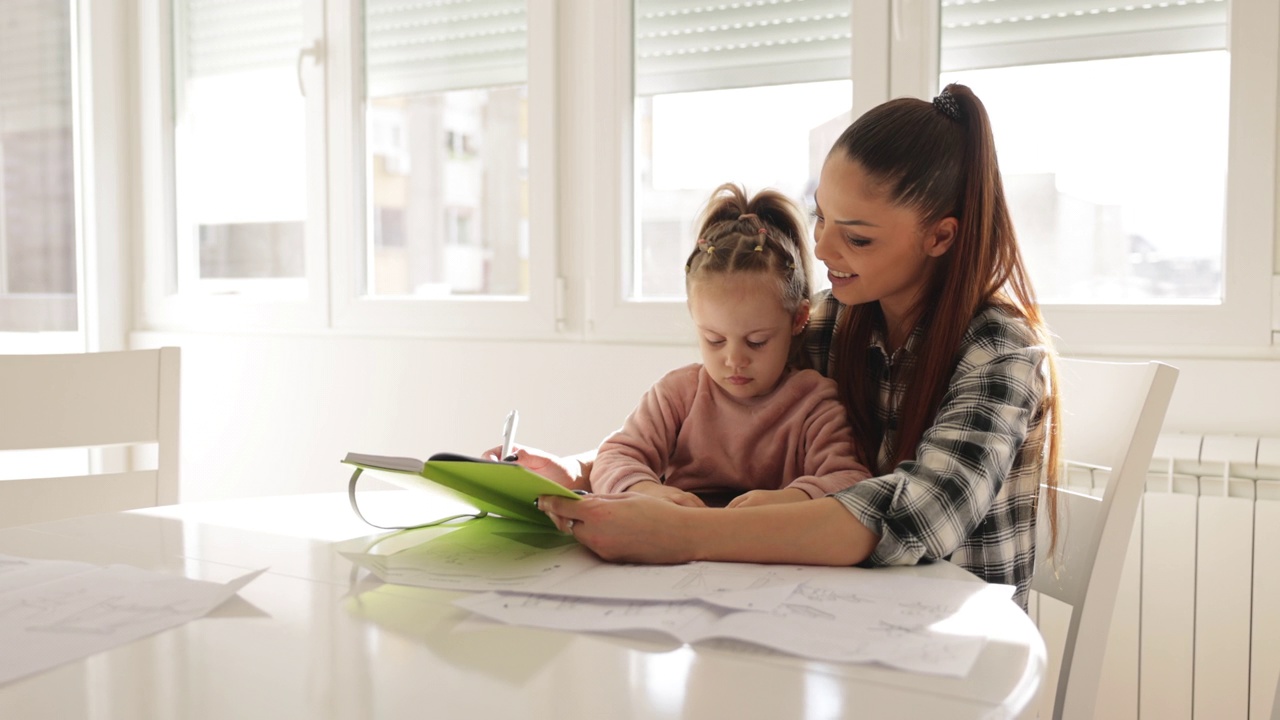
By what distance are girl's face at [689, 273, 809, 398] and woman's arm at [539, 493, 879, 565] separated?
337mm

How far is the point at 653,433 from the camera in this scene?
4.37ft

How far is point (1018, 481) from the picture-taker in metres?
1.18

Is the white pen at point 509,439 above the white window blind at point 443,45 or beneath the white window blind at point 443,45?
beneath

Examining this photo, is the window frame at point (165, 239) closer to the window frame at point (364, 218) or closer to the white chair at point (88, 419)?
the window frame at point (364, 218)

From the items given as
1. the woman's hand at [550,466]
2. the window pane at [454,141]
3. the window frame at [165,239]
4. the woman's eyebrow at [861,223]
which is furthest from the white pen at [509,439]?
the window frame at [165,239]

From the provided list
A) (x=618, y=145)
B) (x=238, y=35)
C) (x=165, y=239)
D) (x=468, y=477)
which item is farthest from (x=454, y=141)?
(x=468, y=477)

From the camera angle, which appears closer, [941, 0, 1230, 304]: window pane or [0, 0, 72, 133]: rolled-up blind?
[941, 0, 1230, 304]: window pane

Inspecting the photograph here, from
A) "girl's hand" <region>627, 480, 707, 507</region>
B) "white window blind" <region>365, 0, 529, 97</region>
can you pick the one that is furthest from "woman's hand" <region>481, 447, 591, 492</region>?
"white window blind" <region>365, 0, 529, 97</region>

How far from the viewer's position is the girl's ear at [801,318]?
1.33 meters

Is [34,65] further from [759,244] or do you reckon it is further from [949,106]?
[949,106]

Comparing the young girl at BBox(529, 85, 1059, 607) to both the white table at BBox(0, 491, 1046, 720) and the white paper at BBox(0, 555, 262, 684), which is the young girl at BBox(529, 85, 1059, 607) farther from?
the white paper at BBox(0, 555, 262, 684)

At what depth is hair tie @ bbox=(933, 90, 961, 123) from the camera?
1.23 metres

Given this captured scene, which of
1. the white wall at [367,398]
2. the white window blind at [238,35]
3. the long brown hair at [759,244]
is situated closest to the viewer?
the long brown hair at [759,244]

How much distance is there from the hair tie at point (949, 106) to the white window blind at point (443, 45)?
56.7 inches
